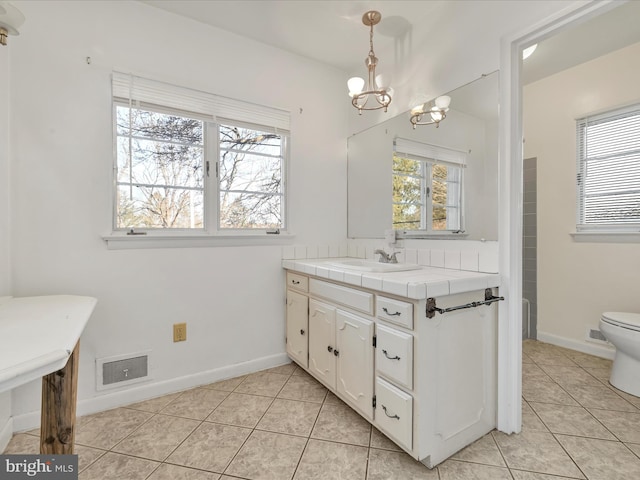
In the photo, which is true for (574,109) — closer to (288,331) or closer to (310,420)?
(288,331)

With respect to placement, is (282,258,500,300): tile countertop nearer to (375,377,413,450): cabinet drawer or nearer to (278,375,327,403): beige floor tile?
(375,377,413,450): cabinet drawer

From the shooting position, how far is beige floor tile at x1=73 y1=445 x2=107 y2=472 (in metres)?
1.39

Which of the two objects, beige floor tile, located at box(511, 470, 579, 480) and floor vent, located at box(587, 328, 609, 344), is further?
floor vent, located at box(587, 328, 609, 344)

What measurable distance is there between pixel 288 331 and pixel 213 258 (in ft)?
2.68

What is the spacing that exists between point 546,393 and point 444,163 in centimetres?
164

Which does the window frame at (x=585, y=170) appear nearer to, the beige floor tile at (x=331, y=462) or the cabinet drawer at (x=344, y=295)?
the cabinet drawer at (x=344, y=295)

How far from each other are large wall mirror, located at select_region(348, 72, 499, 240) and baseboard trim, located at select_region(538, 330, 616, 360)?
1.88 m

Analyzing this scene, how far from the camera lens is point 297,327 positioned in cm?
226

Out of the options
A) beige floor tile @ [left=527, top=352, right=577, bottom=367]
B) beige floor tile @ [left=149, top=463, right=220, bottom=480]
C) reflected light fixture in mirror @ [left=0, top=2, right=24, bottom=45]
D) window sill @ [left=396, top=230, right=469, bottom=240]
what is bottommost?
beige floor tile @ [left=149, top=463, right=220, bottom=480]

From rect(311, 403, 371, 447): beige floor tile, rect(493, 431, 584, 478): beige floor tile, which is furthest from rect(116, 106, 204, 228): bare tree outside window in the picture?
rect(493, 431, 584, 478): beige floor tile

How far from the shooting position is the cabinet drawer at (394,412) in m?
1.33

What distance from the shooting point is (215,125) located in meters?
2.15

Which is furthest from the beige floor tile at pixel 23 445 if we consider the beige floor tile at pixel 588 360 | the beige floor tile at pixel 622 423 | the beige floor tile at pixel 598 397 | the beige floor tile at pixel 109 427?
the beige floor tile at pixel 588 360

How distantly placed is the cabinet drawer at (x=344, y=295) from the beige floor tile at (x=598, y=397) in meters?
1.53
